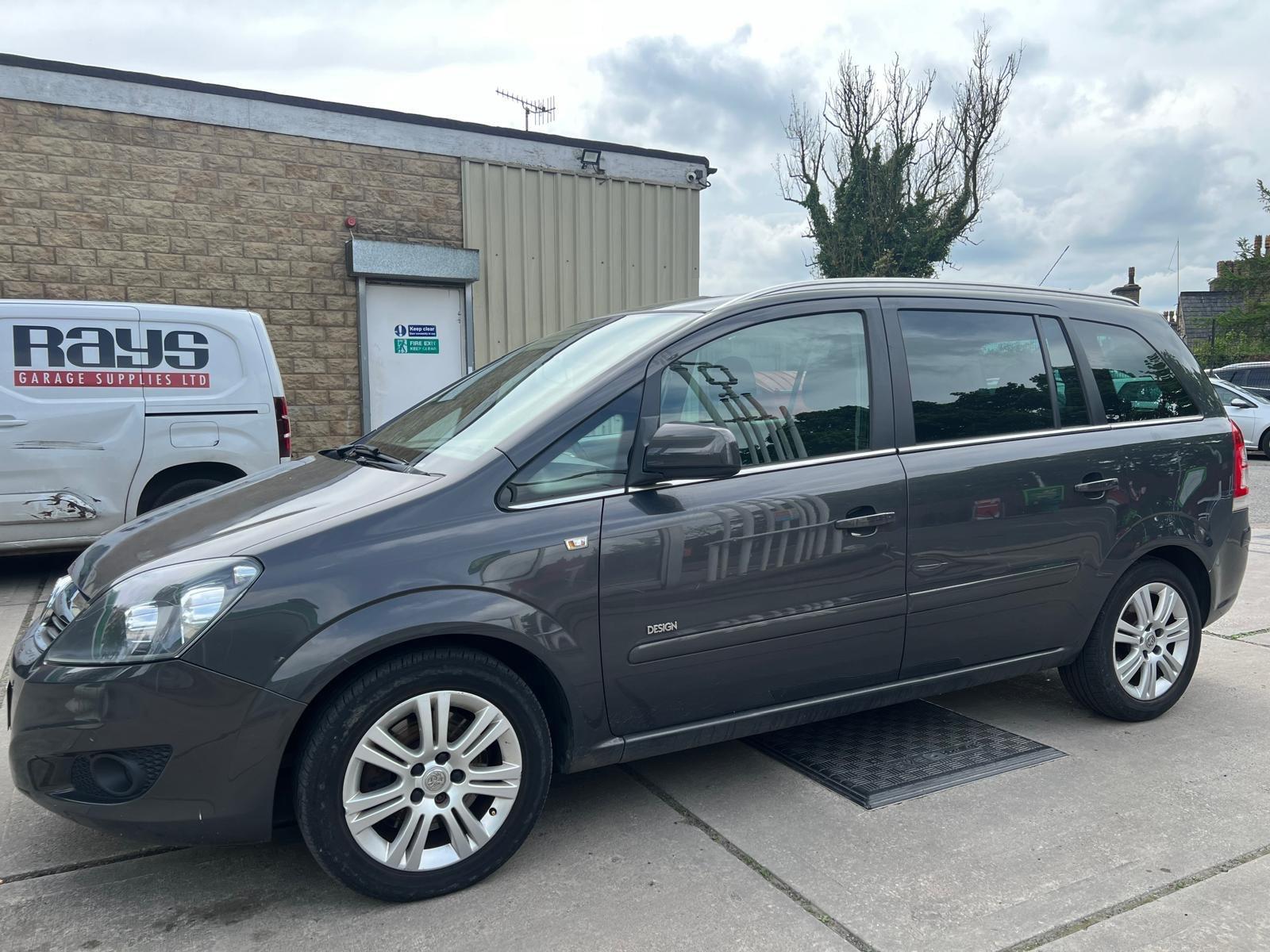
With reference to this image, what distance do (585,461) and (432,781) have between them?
1.02m

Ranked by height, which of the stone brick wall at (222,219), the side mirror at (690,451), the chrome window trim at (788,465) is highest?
the stone brick wall at (222,219)

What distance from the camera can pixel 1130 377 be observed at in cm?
405

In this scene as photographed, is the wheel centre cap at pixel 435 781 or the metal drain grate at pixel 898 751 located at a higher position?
the wheel centre cap at pixel 435 781

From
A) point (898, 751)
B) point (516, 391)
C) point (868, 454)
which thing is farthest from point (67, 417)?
point (898, 751)

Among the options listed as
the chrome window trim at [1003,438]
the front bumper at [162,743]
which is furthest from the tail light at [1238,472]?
the front bumper at [162,743]

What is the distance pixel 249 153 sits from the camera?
9797 millimetres

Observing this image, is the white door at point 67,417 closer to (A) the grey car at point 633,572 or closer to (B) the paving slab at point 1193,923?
(A) the grey car at point 633,572

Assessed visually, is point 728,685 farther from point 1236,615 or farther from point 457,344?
point 457,344

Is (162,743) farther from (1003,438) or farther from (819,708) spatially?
(1003,438)

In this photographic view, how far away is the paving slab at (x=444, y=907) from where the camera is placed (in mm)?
2490

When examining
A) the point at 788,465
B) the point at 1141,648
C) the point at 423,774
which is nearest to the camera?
the point at 423,774

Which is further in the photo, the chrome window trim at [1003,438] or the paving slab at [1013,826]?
the chrome window trim at [1003,438]

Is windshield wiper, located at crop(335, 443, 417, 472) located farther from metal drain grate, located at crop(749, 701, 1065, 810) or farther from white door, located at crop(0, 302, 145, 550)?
white door, located at crop(0, 302, 145, 550)

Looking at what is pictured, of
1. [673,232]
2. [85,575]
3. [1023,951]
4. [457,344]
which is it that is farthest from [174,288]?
[1023,951]
